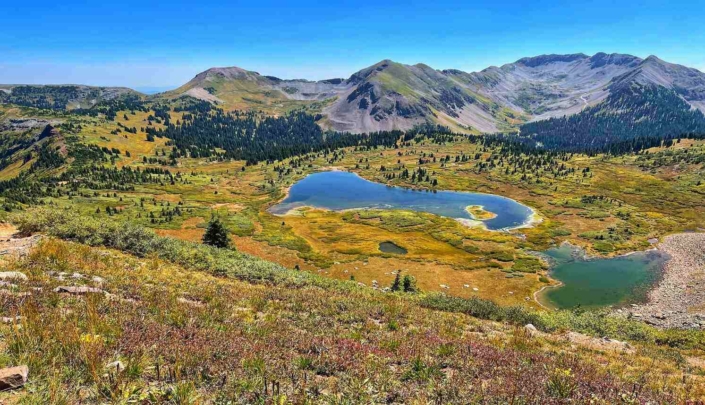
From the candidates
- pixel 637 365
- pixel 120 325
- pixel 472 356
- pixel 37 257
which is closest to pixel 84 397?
pixel 120 325

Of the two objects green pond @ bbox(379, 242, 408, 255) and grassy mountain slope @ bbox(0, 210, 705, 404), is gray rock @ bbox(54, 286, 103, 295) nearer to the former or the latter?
grassy mountain slope @ bbox(0, 210, 705, 404)

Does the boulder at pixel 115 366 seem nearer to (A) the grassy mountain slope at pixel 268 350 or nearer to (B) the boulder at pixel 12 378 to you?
(A) the grassy mountain slope at pixel 268 350

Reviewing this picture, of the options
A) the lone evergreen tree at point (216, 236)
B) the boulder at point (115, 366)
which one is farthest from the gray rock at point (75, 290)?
the lone evergreen tree at point (216, 236)

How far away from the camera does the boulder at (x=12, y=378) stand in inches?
246

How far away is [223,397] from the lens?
7340mm

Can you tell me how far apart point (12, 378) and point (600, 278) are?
3628 inches

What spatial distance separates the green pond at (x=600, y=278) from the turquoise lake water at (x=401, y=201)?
30.9 m

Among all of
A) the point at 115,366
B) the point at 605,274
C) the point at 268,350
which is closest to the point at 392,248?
the point at 605,274

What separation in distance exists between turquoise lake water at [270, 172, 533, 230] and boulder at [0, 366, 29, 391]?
388 ft

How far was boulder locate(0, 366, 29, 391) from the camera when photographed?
20.5 ft

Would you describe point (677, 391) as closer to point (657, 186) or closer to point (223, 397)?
point (223, 397)

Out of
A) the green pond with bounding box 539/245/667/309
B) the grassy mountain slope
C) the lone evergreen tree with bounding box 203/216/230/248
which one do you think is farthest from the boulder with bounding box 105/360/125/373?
the green pond with bounding box 539/245/667/309

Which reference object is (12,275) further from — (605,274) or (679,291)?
(605,274)

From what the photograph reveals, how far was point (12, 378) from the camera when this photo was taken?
20.8ft
